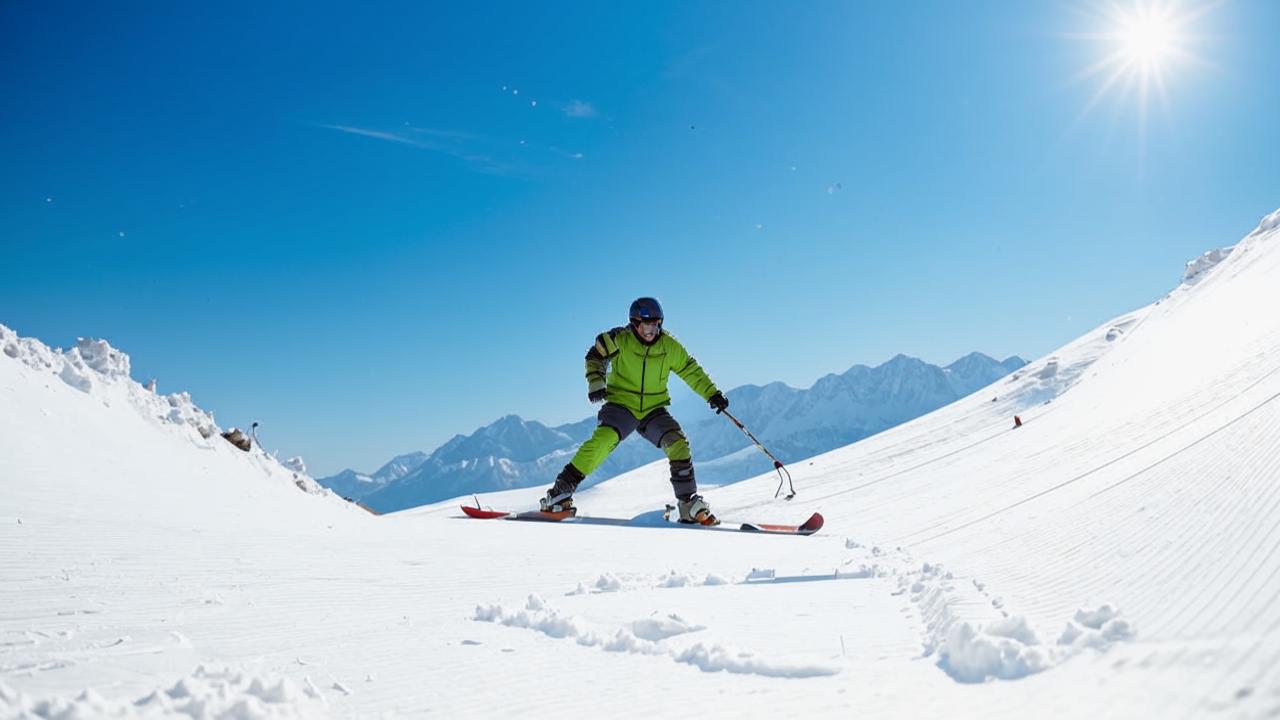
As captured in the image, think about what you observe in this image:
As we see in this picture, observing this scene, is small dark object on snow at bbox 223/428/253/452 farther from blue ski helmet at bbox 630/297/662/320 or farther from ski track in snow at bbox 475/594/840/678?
ski track in snow at bbox 475/594/840/678

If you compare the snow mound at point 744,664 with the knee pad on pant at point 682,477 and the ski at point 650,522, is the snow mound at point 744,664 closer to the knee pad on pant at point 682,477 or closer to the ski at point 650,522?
the ski at point 650,522

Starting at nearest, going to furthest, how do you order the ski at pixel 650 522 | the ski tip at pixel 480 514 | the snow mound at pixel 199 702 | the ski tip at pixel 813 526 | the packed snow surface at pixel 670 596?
the snow mound at pixel 199 702
the packed snow surface at pixel 670 596
the ski tip at pixel 813 526
the ski at pixel 650 522
the ski tip at pixel 480 514

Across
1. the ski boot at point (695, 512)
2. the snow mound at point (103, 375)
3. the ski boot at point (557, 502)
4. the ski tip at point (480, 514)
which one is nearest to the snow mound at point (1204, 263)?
the ski boot at point (695, 512)

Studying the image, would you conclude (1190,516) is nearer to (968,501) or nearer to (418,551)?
(968,501)

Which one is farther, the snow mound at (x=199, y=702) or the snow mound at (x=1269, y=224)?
the snow mound at (x=1269, y=224)

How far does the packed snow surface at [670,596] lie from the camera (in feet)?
6.17

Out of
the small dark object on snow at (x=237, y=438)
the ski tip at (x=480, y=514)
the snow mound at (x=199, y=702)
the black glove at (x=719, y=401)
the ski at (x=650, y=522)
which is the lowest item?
the snow mound at (x=199, y=702)

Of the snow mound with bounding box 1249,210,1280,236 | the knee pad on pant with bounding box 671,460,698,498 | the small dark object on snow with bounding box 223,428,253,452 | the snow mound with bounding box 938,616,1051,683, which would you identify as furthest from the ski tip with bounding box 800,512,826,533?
the snow mound with bounding box 1249,210,1280,236

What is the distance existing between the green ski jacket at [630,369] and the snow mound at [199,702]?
6588 millimetres

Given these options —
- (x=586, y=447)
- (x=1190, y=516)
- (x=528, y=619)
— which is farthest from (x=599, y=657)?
(x=586, y=447)

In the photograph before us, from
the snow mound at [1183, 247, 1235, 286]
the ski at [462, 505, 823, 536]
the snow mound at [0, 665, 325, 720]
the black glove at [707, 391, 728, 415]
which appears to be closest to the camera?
the snow mound at [0, 665, 325, 720]

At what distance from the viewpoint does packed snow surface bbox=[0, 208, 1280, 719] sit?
188cm

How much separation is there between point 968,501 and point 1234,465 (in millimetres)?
3596

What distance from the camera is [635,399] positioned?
861 cm
